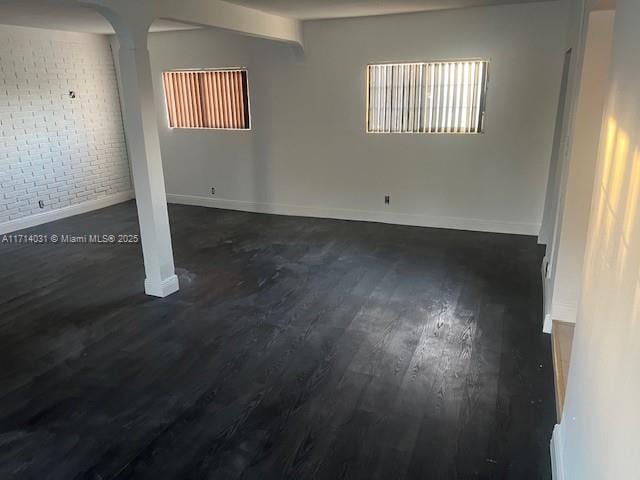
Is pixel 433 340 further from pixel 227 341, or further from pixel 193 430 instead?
pixel 193 430

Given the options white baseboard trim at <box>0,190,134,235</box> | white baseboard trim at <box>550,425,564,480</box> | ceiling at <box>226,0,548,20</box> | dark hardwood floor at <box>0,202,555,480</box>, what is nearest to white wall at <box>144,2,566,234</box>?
ceiling at <box>226,0,548,20</box>

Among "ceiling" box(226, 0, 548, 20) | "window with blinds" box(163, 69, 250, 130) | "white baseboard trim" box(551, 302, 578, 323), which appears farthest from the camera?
"window with blinds" box(163, 69, 250, 130)

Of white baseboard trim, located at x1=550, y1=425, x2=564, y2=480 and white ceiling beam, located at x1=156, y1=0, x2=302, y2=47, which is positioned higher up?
white ceiling beam, located at x1=156, y1=0, x2=302, y2=47

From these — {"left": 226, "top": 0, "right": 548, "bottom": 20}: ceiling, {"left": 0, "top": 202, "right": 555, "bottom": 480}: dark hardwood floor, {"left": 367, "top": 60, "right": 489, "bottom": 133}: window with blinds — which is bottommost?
{"left": 0, "top": 202, "right": 555, "bottom": 480}: dark hardwood floor

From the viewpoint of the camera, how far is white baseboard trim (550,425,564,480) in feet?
6.68

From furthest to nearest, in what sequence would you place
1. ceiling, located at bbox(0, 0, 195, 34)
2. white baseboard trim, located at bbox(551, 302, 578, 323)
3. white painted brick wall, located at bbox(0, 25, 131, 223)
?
1. white painted brick wall, located at bbox(0, 25, 131, 223)
2. ceiling, located at bbox(0, 0, 195, 34)
3. white baseboard trim, located at bbox(551, 302, 578, 323)

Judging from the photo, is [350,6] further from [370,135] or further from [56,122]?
[56,122]

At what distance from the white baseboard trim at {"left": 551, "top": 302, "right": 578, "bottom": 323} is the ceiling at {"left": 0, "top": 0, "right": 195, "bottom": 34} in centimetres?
428

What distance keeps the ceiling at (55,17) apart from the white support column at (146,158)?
1.24 metres

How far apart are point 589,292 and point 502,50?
160 inches

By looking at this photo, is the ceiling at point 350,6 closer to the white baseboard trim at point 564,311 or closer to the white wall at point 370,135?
the white wall at point 370,135

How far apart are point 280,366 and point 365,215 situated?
360cm

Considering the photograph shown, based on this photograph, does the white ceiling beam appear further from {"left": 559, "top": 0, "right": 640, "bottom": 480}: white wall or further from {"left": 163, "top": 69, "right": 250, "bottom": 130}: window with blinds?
{"left": 559, "top": 0, "right": 640, "bottom": 480}: white wall

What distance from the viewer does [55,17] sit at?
204 inches
